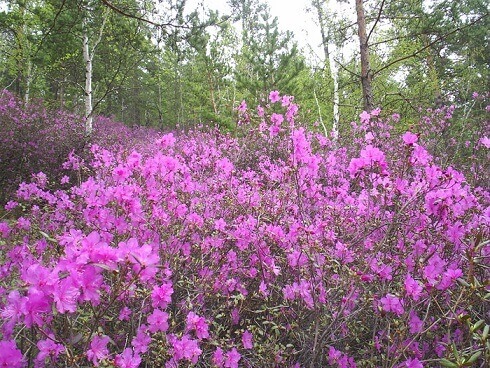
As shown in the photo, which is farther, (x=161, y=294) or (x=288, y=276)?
(x=288, y=276)

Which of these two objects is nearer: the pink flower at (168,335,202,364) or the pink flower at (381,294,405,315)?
the pink flower at (168,335,202,364)

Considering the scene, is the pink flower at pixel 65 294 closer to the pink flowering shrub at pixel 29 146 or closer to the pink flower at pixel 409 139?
the pink flower at pixel 409 139

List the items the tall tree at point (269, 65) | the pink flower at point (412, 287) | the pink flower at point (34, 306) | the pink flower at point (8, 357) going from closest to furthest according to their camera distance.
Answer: the pink flower at point (34, 306) → the pink flower at point (8, 357) → the pink flower at point (412, 287) → the tall tree at point (269, 65)

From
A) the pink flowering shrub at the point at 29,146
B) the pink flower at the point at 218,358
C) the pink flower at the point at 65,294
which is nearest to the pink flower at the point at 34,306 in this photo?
the pink flower at the point at 65,294

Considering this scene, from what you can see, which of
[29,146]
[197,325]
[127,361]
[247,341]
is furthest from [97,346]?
[29,146]

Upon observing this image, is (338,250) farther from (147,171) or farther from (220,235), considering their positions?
(147,171)

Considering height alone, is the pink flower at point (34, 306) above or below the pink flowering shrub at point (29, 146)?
below

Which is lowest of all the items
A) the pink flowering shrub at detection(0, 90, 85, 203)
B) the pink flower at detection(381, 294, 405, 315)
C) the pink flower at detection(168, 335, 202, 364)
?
the pink flower at detection(168, 335, 202, 364)

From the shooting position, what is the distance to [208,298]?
245 centimetres

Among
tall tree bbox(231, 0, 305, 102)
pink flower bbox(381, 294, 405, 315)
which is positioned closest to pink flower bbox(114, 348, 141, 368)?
pink flower bbox(381, 294, 405, 315)

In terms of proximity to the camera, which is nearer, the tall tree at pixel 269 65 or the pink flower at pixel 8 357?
the pink flower at pixel 8 357

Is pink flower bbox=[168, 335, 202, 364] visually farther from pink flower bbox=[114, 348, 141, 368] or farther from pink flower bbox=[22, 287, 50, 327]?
pink flower bbox=[22, 287, 50, 327]

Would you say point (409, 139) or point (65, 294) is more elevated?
point (409, 139)

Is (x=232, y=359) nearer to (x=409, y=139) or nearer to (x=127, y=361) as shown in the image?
(x=127, y=361)
